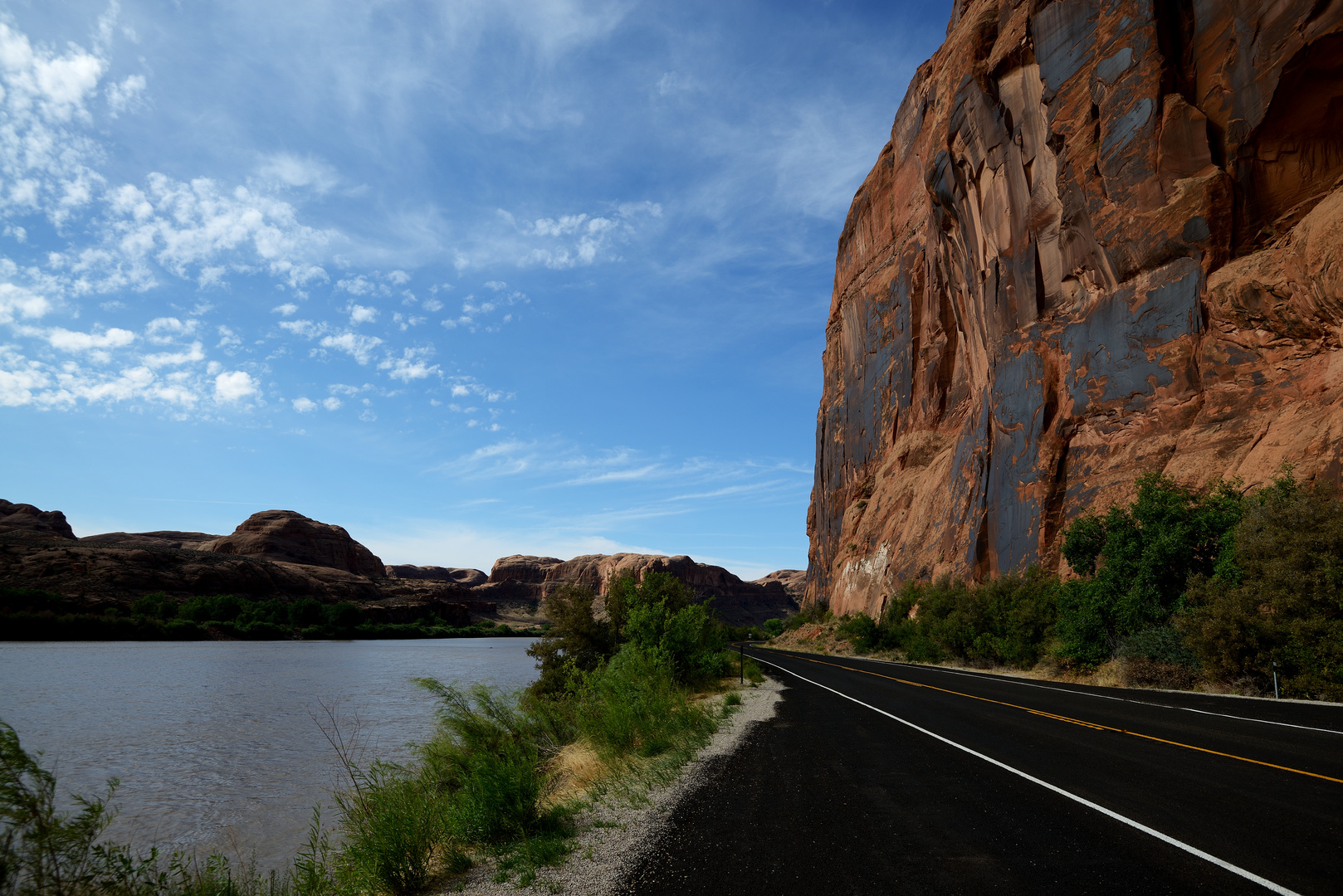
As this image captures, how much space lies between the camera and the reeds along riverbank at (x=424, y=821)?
4.92m

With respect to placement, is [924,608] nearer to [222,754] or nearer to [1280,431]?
[1280,431]

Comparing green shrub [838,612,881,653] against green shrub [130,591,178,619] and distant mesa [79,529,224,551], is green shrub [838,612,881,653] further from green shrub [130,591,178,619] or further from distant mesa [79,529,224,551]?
distant mesa [79,529,224,551]

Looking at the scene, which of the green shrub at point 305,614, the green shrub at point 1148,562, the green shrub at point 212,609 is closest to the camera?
the green shrub at point 1148,562

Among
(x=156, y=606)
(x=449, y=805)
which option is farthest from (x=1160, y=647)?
(x=156, y=606)

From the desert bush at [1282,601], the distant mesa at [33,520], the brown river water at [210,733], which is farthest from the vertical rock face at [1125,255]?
the distant mesa at [33,520]

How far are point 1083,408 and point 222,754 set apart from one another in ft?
120

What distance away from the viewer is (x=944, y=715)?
1349 centimetres

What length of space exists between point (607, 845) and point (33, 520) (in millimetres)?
135427

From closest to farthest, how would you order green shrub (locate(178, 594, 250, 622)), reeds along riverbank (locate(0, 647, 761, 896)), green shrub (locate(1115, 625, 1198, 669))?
reeds along riverbank (locate(0, 647, 761, 896)) < green shrub (locate(1115, 625, 1198, 669)) < green shrub (locate(178, 594, 250, 622))

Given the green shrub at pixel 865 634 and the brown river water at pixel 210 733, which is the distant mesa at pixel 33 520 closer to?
the brown river water at pixel 210 733

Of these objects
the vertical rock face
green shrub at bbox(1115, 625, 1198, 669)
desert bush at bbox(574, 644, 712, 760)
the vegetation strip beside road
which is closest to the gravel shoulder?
the vegetation strip beside road

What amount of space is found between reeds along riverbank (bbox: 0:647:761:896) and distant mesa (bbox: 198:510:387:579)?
129 meters

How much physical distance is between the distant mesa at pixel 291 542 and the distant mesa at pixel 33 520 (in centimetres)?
1987

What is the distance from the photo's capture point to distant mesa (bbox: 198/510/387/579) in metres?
125
